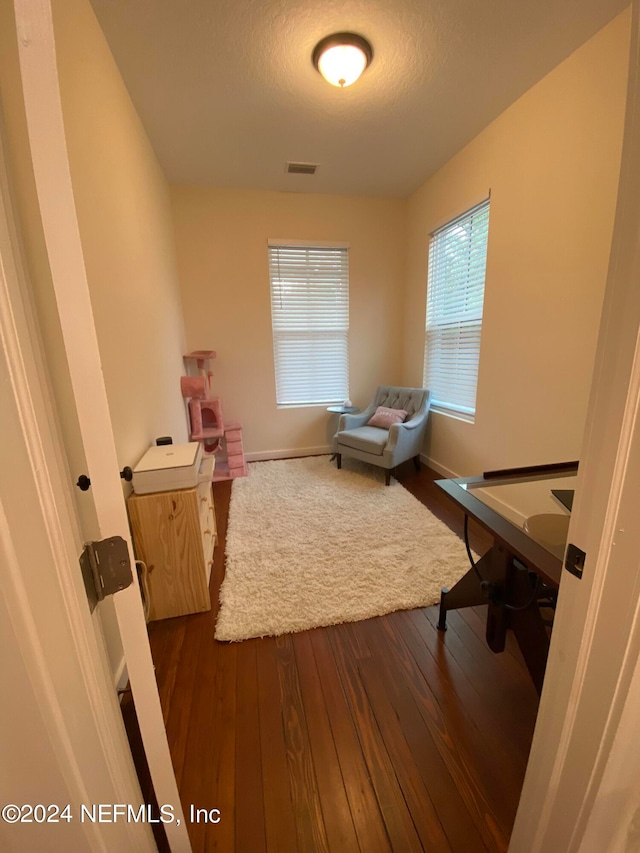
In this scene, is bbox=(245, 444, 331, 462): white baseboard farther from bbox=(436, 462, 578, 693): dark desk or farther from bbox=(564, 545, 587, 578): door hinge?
bbox=(564, 545, 587, 578): door hinge

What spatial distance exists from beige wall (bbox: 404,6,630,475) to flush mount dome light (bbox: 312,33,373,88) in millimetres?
1132

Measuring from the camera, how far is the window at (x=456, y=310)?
2717 millimetres

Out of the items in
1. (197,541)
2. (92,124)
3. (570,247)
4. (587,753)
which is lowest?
(197,541)

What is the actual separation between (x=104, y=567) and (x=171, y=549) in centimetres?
122

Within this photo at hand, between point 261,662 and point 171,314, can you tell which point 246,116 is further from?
point 261,662

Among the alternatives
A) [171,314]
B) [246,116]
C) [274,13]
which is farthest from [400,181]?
[171,314]

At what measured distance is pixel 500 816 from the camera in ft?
3.11

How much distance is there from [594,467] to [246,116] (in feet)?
9.71

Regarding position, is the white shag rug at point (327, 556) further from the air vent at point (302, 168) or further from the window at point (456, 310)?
the air vent at point (302, 168)

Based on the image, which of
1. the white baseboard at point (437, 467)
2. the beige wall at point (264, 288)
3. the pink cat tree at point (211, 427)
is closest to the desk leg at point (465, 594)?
the white baseboard at point (437, 467)

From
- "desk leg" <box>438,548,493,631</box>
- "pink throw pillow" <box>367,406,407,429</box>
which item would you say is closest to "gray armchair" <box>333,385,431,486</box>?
"pink throw pillow" <box>367,406,407,429</box>

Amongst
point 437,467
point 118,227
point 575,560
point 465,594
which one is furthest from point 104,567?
point 437,467

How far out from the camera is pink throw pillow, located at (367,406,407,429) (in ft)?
11.3

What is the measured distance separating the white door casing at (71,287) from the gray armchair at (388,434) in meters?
2.67
